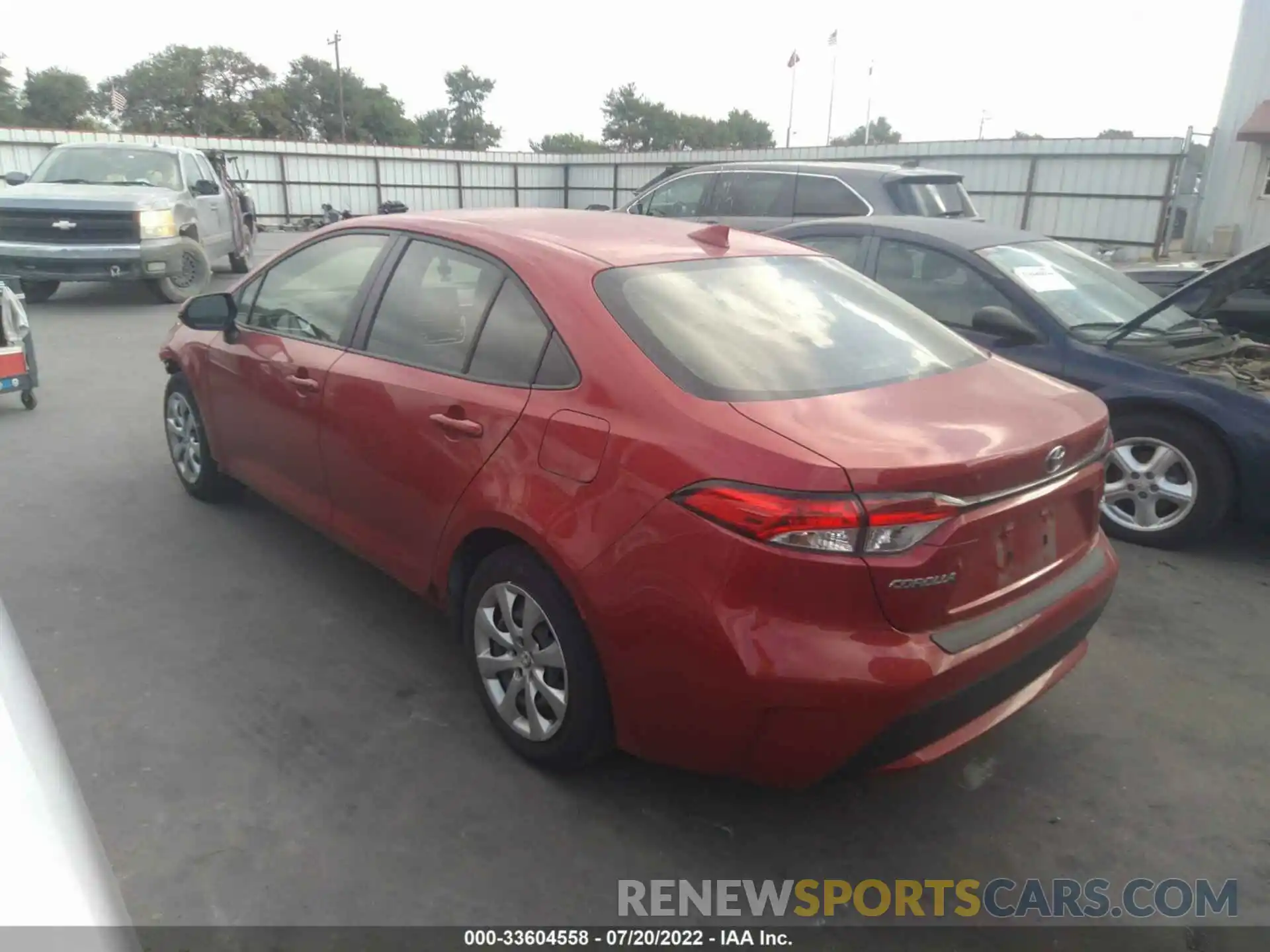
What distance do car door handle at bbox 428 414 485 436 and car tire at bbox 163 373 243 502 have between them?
2307 millimetres

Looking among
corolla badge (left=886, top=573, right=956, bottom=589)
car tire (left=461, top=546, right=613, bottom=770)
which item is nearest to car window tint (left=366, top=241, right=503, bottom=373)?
car tire (left=461, top=546, right=613, bottom=770)

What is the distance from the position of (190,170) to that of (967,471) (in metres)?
13.3

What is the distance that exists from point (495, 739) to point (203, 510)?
2778mm

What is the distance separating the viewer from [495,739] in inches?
122

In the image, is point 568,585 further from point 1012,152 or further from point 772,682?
point 1012,152

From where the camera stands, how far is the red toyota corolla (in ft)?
7.35

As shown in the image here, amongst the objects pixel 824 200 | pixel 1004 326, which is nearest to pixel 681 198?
pixel 824 200

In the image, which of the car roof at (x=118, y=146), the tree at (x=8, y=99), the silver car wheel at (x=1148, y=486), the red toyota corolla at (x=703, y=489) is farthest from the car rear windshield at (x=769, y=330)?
the tree at (x=8, y=99)

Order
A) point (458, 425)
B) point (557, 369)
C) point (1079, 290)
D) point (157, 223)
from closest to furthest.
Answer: point (557, 369) → point (458, 425) → point (1079, 290) → point (157, 223)

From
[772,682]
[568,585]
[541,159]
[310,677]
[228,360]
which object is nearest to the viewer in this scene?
[772,682]

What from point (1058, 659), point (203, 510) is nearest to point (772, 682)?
point (1058, 659)

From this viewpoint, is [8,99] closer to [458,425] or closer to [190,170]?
[190,170]

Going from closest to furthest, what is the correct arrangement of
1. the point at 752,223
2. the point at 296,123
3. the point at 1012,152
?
the point at 752,223 < the point at 1012,152 < the point at 296,123

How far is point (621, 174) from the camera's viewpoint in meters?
27.2
